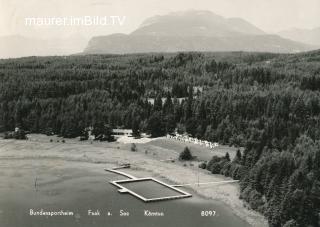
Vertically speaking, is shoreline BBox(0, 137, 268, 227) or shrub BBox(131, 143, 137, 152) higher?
shrub BBox(131, 143, 137, 152)

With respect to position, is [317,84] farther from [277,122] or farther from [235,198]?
[235,198]

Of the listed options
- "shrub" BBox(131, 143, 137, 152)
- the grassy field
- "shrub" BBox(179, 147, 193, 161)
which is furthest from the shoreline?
the grassy field

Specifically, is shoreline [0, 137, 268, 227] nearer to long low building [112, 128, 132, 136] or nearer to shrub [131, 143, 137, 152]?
shrub [131, 143, 137, 152]

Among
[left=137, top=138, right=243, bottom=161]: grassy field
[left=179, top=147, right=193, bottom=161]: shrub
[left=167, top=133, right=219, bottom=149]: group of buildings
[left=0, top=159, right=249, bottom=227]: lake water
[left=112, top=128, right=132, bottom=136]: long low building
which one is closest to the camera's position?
[left=0, top=159, right=249, bottom=227]: lake water

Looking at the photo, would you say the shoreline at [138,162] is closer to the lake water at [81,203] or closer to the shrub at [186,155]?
the lake water at [81,203]

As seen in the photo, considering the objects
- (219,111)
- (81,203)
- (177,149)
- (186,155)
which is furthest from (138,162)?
(219,111)
